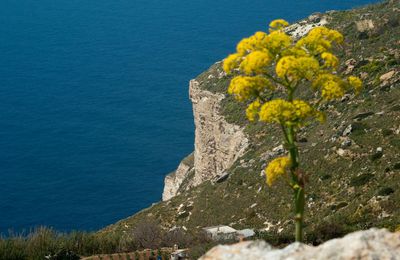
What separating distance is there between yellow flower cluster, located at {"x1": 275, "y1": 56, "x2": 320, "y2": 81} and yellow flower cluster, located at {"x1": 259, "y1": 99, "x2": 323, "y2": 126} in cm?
61

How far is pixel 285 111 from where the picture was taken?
1555 centimetres

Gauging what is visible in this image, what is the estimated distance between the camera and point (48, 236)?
29219 mm

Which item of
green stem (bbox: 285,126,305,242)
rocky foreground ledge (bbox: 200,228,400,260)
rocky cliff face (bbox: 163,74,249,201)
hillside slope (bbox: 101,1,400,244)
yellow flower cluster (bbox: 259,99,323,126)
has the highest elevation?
rocky cliff face (bbox: 163,74,249,201)

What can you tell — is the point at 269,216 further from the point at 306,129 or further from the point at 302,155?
the point at 306,129

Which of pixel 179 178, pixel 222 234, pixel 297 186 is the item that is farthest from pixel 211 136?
pixel 297 186

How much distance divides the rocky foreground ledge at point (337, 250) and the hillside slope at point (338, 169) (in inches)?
550

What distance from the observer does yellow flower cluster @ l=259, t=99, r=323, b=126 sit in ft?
50.8

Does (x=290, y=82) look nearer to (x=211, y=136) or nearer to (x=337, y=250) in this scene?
(x=337, y=250)

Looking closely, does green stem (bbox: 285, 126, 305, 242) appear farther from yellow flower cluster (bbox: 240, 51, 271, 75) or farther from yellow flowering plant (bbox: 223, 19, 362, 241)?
yellow flower cluster (bbox: 240, 51, 271, 75)

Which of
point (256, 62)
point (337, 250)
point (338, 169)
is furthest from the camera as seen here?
point (338, 169)

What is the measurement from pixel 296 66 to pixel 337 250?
545 cm

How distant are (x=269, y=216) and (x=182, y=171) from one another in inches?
2188

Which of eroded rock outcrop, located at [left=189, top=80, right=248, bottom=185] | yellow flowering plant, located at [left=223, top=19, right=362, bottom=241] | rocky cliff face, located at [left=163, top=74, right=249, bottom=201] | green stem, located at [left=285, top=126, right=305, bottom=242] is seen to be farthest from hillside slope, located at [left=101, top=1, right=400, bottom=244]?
yellow flowering plant, located at [left=223, top=19, right=362, bottom=241]

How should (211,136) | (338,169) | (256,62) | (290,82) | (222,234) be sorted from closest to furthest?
(256,62), (290,82), (222,234), (338,169), (211,136)
